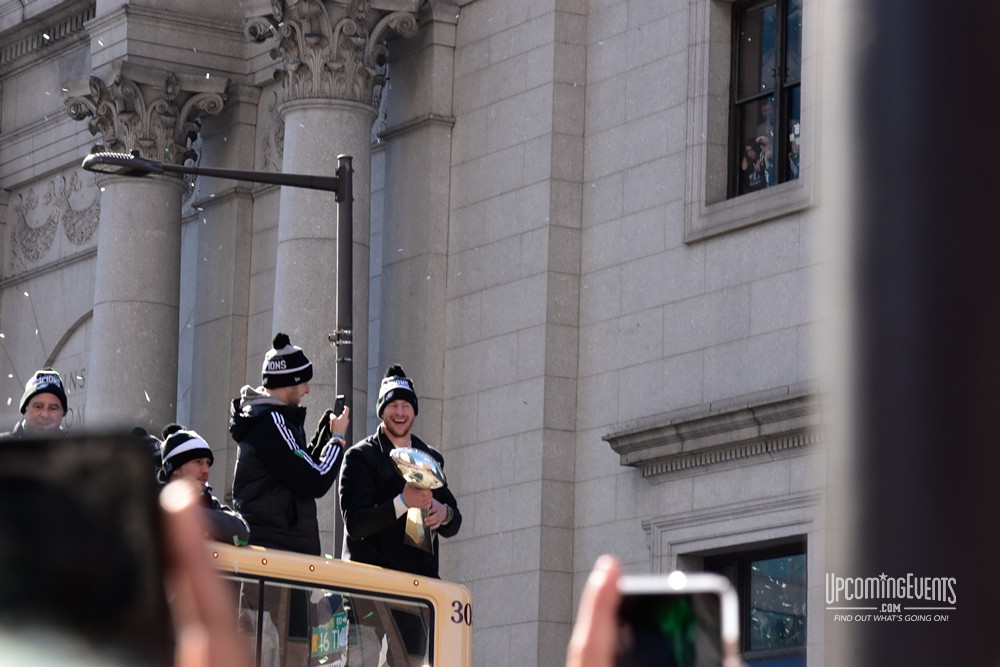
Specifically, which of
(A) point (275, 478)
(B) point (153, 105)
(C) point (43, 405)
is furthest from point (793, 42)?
(C) point (43, 405)

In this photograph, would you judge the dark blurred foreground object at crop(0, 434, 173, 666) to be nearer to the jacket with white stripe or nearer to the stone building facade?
the jacket with white stripe

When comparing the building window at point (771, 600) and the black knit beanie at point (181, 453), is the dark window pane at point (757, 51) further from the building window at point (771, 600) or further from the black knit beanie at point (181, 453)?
the black knit beanie at point (181, 453)

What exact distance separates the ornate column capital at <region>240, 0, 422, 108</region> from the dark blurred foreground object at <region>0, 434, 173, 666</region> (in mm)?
22154

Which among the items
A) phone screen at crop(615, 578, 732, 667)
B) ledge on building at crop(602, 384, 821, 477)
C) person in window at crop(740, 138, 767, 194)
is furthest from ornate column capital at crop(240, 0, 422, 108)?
phone screen at crop(615, 578, 732, 667)

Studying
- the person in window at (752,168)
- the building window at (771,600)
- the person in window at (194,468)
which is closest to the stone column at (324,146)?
the person in window at (752,168)

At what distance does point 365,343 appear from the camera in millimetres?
23438

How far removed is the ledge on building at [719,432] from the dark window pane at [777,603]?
99 centimetres

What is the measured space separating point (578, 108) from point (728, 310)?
322cm

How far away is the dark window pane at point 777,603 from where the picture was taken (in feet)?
63.8

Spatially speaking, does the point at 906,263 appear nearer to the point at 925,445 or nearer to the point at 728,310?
the point at 925,445

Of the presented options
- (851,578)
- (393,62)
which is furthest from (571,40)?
(851,578)

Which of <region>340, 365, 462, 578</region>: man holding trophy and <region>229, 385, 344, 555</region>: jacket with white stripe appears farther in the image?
<region>340, 365, 462, 578</region>: man holding trophy

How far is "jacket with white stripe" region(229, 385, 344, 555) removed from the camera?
453 inches

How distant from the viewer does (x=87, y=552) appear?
1621mm
